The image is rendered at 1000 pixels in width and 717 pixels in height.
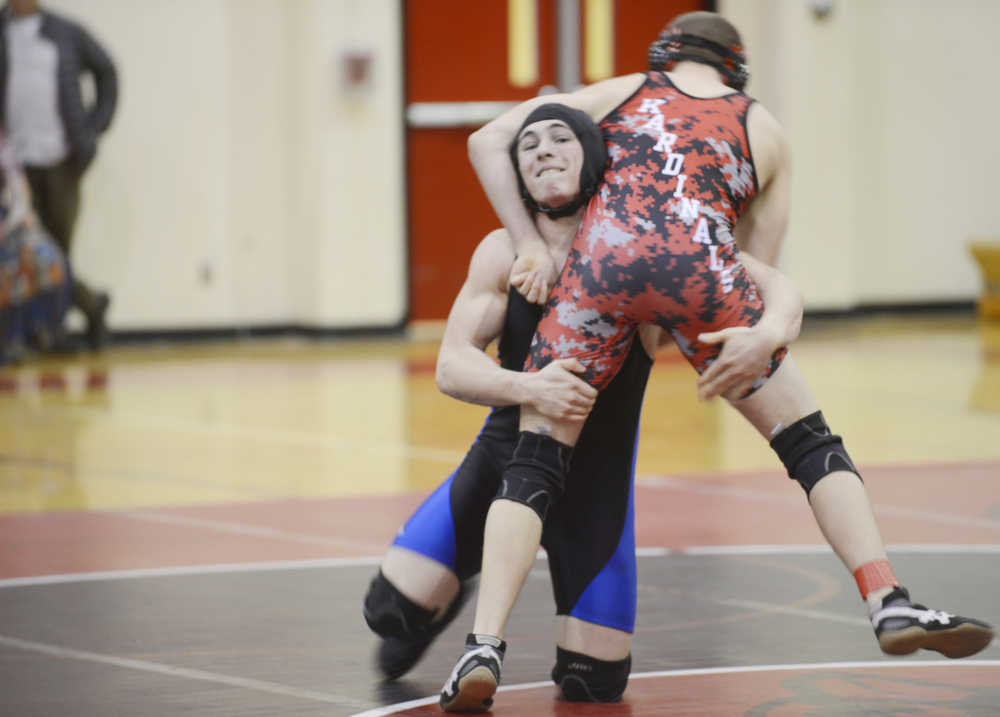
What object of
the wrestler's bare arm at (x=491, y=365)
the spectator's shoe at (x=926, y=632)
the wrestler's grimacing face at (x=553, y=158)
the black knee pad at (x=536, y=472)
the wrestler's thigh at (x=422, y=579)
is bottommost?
the wrestler's thigh at (x=422, y=579)

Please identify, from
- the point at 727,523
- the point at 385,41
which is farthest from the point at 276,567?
the point at 385,41

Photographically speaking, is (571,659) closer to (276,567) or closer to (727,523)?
(276,567)

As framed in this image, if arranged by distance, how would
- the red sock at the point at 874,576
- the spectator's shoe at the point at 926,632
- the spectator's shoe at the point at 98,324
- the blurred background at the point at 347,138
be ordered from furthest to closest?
the blurred background at the point at 347,138
the spectator's shoe at the point at 98,324
the red sock at the point at 874,576
the spectator's shoe at the point at 926,632

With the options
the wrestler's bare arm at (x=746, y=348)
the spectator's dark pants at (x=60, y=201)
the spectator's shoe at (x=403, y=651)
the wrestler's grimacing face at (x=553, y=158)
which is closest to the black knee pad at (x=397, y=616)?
the spectator's shoe at (x=403, y=651)

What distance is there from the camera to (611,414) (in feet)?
10.2

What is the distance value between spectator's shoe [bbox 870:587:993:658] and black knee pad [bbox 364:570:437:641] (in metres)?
0.86

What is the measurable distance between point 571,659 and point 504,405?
474 mm

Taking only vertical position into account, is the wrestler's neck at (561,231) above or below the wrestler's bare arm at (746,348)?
above

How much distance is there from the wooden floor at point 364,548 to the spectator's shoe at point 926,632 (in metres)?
0.17

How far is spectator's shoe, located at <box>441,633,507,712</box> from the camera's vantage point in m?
2.68

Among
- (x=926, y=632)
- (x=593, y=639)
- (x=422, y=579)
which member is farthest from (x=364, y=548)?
(x=926, y=632)

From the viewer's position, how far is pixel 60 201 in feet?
32.0

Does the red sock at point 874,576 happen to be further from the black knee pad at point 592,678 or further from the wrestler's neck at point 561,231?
the wrestler's neck at point 561,231

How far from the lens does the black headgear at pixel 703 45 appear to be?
123 inches
